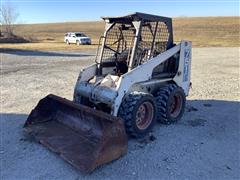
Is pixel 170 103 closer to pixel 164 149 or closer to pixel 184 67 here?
pixel 184 67

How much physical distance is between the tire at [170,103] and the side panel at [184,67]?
13.9 inches

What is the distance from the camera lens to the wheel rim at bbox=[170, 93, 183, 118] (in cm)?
674

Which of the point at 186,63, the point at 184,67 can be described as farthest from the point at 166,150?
the point at 186,63

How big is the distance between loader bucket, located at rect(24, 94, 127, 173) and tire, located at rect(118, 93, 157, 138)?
512mm

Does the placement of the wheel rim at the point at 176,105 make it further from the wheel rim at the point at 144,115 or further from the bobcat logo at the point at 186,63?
the wheel rim at the point at 144,115

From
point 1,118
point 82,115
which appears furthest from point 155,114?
point 1,118

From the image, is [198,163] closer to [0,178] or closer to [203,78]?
[0,178]

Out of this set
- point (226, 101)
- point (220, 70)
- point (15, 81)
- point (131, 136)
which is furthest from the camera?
point (220, 70)

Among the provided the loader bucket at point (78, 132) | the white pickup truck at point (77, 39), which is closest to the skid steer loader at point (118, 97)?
the loader bucket at point (78, 132)

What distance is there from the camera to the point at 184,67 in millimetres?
7094

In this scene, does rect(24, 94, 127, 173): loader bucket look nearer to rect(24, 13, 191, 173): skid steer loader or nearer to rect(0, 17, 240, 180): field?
rect(24, 13, 191, 173): skid steer loader

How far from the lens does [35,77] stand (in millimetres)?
12586

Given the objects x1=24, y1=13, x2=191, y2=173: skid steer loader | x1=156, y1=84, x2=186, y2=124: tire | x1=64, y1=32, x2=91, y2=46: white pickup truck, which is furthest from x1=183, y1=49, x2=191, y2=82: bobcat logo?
x1=64, y1=32, x2=91, y2=46: white pickup truck

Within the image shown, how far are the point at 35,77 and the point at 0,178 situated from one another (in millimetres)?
8524
